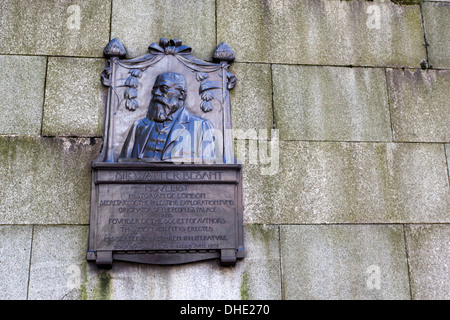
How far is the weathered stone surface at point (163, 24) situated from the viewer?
6785 mm

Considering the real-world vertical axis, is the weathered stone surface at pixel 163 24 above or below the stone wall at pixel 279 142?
above

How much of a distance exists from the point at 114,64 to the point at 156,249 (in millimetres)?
2677

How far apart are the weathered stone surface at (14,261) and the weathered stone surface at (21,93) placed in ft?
4.49

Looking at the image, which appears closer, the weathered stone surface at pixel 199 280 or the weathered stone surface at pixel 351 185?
the weathered stone surface at pixel 199 280

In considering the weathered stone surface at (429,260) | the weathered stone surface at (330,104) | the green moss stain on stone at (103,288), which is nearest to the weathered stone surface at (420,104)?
the weathered stone surface at (330,104)

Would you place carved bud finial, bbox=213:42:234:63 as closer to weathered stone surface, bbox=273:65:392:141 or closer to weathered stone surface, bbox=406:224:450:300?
weathered stone surface, bbox=273:65:392:141

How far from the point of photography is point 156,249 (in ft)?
19.1

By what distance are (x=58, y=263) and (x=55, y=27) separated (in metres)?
3.42

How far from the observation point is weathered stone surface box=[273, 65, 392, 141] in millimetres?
6672

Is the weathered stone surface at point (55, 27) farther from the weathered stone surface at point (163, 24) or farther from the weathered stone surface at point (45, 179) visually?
the weathered stone surface at point (45, 179)

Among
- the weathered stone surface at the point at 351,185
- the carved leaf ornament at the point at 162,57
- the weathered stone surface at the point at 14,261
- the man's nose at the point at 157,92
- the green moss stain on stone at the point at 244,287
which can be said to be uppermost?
the carved leaf ornament at the point at 162,57
